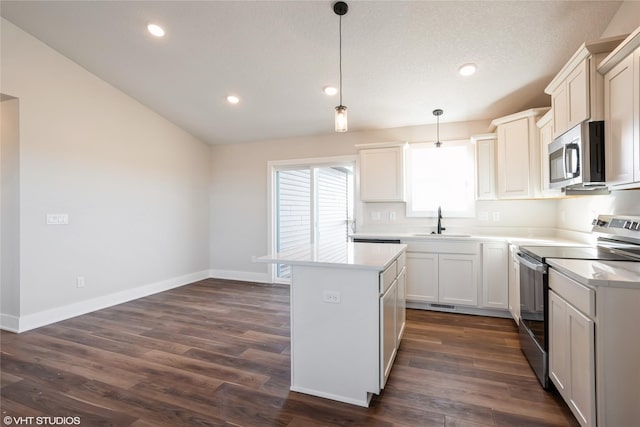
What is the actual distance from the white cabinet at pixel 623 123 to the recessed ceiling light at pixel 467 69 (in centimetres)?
122

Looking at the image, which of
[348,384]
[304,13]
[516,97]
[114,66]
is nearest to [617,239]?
[516,97]

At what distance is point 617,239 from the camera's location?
2.27 m

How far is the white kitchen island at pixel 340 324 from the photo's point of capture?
1882 mm

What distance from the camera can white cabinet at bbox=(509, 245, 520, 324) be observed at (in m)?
3.01

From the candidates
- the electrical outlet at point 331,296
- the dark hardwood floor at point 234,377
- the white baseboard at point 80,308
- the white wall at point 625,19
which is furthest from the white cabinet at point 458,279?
the white baseboard at point 80,308

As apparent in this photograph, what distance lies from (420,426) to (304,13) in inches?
121

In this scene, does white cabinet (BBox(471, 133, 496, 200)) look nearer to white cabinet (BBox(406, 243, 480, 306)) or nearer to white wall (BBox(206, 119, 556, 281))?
white wall (BBox(206, 119, 556, 281))

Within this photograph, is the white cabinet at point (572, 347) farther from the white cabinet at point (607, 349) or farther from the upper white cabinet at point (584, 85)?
the upper white cabinet at point (584, 85)

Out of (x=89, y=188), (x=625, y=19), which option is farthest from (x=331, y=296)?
(x=89, y=188)

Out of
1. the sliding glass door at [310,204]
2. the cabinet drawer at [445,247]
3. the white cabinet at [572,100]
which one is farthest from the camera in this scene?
the sliding glass door at [310,204]

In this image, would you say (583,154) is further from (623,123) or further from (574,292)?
(574,292)

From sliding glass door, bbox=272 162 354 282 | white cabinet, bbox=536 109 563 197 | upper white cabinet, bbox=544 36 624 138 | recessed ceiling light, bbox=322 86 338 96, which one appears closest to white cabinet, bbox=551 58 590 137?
upper white cabinet, bbox=544 36 624 138

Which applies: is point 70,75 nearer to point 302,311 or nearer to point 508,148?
point 302,311

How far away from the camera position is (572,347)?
1.71 metres
